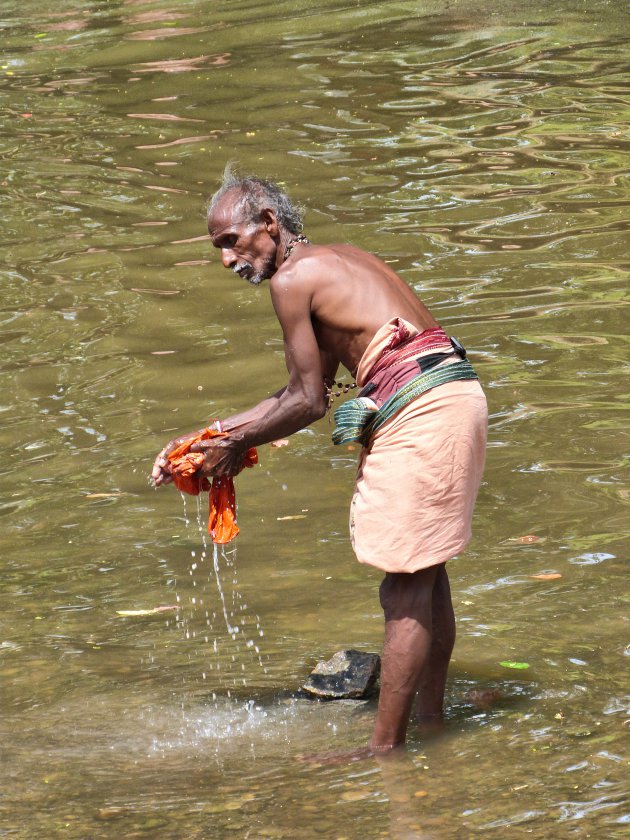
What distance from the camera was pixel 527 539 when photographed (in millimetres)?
5805

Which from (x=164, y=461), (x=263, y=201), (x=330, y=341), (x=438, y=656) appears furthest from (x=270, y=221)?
(x=438, y=656)

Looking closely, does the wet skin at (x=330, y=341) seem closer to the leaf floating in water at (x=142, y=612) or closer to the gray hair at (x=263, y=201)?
the gray hair at (x=263, y=201)

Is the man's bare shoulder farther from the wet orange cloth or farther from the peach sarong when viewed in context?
the wet orange cloth

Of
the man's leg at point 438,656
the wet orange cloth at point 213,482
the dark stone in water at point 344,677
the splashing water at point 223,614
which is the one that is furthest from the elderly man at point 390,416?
the splashing water at point 223,614

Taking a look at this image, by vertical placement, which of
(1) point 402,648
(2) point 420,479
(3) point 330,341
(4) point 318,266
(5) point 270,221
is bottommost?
(1) point 402,648

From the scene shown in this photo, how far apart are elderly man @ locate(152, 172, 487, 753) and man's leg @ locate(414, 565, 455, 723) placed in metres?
0.10

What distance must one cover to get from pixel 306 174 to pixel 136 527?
5713 millimetres

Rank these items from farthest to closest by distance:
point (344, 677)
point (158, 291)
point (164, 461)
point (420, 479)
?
point (158, 291) < point (344, 677) < point (164, 461) < point (420, 479)

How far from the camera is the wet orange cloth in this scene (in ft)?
14.3

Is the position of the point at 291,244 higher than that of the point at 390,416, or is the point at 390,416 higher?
the point at 291,244

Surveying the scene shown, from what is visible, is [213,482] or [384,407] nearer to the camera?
[384,407]

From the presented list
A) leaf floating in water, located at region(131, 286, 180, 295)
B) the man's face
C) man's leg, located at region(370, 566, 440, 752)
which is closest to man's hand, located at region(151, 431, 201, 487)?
the man's face

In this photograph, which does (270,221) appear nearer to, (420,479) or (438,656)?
(420,479)

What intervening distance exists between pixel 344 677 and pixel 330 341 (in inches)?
47.2
